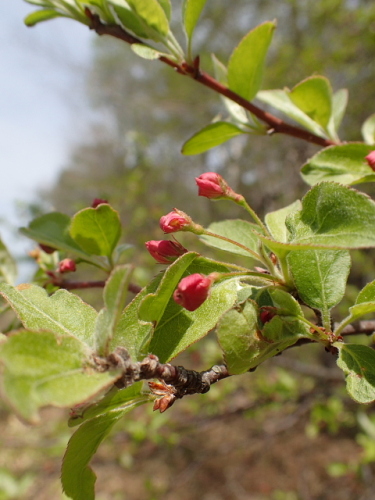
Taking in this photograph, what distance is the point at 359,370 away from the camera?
1.92ft

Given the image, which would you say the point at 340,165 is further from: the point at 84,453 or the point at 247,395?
the point at 247,395

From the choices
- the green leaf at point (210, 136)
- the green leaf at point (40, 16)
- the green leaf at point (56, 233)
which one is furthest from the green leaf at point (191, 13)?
the green leaf at point (56, 233)

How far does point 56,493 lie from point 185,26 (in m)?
5.99

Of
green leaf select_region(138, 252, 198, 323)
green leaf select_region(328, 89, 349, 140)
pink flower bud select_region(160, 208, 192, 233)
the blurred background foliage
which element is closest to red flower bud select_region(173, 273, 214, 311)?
green leaf select_region(138, 252, 198, 323)

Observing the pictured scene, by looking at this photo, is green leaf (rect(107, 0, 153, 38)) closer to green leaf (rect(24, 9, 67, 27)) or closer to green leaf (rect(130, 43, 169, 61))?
green leaf (rect(130, 43, 169, 61))

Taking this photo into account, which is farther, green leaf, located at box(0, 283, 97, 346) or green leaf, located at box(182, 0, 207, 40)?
green leaf, located at box(182, 0, 207, 40)

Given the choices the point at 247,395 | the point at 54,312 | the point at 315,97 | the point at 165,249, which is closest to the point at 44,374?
the point at 54,312

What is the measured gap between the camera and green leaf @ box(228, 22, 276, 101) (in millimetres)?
844

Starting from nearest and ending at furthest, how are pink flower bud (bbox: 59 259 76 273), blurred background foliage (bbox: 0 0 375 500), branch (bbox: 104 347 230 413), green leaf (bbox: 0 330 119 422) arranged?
green leaf (bbox: 0 330 119 422)
branch (bbox: 104 347 230 413)
pink flower bud (bbox: 59 259 76 273)
blurred background foliage (bbox: 0 0 375 500)

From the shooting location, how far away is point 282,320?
1.87 ft

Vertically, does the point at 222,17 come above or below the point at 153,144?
above

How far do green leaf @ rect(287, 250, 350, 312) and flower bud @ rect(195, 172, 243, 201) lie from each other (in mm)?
172

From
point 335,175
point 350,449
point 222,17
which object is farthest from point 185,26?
point 222,17

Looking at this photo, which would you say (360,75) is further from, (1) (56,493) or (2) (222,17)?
(1) (56,493)
